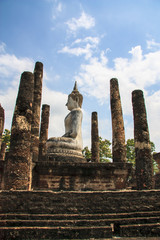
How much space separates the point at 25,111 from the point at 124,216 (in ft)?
13.1

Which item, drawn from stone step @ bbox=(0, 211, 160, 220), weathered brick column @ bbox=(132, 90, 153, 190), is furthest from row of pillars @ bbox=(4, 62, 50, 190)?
weathered brick column @ bbox=(132, 90, 153, 190)

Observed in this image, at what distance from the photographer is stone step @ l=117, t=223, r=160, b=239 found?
3.73m

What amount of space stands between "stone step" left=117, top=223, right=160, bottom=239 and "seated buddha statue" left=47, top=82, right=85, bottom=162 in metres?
4.63

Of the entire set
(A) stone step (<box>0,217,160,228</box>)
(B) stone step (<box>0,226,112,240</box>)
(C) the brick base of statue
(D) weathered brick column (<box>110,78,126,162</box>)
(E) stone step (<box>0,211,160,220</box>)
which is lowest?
(B) stone step (<box>0,226,112,240</box>)

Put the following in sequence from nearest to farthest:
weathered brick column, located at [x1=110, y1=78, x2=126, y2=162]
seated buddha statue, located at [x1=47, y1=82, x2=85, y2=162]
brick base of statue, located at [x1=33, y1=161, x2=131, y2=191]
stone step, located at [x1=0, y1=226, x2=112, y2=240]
A: 1. stone step, located at [x1=0, y1=226, x2=112, y2=240]
2. brick base of statue, located at [x1=33, y1=161, x2=131, y2=191]
3. seated buddha statue, located at [x1=47, y1=82, x2=85, y2=162]
4. weathered brick column, located at [x1=110, y1=78, x2=126, y2=162]

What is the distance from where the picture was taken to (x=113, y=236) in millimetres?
3711

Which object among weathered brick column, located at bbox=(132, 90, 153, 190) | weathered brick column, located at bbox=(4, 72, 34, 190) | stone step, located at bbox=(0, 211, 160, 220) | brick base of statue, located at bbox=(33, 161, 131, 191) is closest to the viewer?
stone step, located at bbox=(0, 211, 160, 220)

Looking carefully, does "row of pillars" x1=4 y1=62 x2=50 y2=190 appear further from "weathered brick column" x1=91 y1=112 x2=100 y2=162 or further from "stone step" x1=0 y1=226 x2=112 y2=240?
"weathered brick column" x1=91 y1=112 x2=100 y2=162

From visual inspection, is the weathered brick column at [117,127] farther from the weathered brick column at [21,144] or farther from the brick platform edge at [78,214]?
the brick platform edge at [78,214]

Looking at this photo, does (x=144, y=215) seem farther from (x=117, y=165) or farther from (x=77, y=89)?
(x=77, y=89)

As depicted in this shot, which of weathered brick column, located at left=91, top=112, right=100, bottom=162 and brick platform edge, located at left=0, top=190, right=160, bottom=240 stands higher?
weathered brick column, located at left=91, top=112, right=100, bottom=162

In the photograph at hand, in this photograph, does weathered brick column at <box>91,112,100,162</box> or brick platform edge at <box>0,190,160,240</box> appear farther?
weathered brick column at <box>91,112,100,162</box>

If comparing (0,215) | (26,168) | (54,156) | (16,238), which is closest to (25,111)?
(26,168)

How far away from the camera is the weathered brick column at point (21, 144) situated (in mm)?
5500
